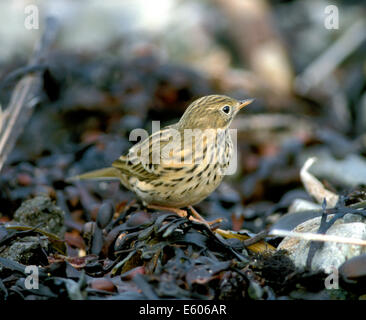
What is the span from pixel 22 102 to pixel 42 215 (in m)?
1.46

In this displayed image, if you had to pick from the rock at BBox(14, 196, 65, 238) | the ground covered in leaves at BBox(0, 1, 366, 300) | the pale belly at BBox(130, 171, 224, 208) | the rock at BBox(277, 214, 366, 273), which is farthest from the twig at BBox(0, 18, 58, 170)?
the rock at BBox(277, 214, 366, 273)

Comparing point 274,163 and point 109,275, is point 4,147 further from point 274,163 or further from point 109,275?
point 274,163

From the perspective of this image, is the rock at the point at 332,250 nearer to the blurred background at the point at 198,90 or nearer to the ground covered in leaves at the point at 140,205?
the ground covered in leaves at the point at 140,205

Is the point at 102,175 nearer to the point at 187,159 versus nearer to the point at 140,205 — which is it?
the point at 140,205

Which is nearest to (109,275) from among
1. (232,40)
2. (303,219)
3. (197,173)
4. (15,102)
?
(197,173)

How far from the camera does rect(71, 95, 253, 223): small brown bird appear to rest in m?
4.65

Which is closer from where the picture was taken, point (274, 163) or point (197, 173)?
point (197, 173)

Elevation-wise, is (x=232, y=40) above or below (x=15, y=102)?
above

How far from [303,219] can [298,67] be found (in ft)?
22.4

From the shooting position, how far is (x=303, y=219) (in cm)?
444

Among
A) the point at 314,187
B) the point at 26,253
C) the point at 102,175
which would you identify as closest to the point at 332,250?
the point at 314,187

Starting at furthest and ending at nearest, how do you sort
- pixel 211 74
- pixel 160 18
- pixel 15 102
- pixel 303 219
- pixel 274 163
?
1. pixel 160 18
2. pixel 211 74
3. pixel 274 163
4. pixel 15 102
5. pixel 303 219
